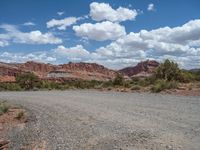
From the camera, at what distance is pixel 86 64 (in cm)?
19362

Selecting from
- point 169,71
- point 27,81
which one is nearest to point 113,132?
point 169,71

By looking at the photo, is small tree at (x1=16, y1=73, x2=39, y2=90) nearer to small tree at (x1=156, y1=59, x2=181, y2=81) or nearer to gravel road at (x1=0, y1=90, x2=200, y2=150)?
small tree at (x1=156, y1=59, x2=181, y2=81)

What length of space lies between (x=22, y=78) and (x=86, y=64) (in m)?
130

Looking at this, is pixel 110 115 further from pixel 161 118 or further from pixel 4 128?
pixel 4 128

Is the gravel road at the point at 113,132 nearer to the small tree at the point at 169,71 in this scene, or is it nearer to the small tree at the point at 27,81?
the small tree at the point at 169,71

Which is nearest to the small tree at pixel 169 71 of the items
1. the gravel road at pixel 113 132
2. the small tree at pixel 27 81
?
the small tree at pixel 27 81

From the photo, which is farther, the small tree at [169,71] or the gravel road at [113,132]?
the small tree at [169,71]

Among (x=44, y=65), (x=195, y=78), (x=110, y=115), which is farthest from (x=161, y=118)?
(x=44, y=65)

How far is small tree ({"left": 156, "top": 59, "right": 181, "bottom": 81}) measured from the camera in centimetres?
5009

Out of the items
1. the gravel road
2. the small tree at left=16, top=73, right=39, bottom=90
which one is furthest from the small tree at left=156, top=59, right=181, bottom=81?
the gravel road

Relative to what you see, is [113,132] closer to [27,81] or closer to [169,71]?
[169,71]

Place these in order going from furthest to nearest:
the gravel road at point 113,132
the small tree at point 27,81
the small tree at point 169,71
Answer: the small tree at point 27,81 < the small tree at point 169,71 < the gravel road at point 113,132

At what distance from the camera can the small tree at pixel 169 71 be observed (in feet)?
164

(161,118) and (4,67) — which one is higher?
(4,67)
